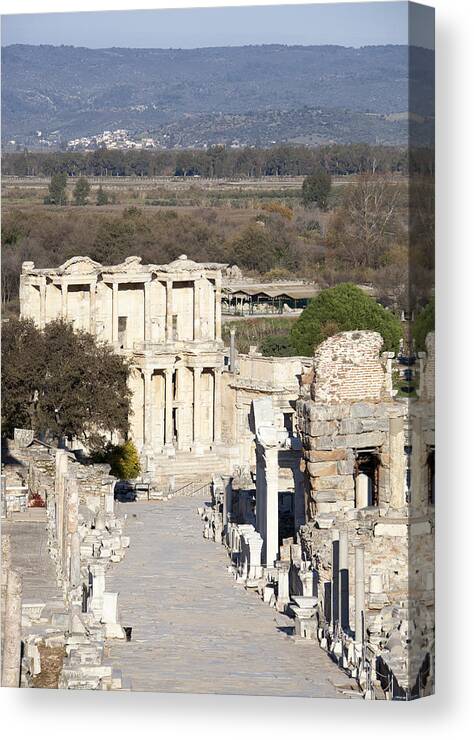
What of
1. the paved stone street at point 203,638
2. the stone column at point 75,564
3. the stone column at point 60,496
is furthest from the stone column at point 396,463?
the stone column at point 60,496

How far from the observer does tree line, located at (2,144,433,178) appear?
24516 millimetres

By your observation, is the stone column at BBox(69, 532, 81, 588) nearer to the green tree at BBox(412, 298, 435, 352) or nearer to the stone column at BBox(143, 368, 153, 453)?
the green tree at BBox(412, 298, 435, 352)

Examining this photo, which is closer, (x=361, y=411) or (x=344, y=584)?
(x=344, y=584)

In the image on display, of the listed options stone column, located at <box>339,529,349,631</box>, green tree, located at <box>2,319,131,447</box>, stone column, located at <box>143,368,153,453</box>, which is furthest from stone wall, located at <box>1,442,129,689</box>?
stone column, located at <box>143,368,153,453</box>

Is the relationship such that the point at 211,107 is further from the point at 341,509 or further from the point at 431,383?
the point at 431,383

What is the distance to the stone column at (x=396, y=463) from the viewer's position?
22.6m

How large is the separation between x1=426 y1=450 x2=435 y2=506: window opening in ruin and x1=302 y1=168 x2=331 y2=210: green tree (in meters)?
11.5

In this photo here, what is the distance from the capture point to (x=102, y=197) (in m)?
29.9

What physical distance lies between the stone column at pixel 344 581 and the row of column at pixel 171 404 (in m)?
21.9

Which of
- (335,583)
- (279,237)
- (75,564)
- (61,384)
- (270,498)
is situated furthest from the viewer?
(279,237)

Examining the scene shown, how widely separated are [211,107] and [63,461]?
15.9 ft

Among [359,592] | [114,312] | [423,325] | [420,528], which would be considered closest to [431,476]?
[420,528]

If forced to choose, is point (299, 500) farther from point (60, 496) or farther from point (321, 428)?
point (60, 496)

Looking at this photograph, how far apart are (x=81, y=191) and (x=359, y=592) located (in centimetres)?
1044
